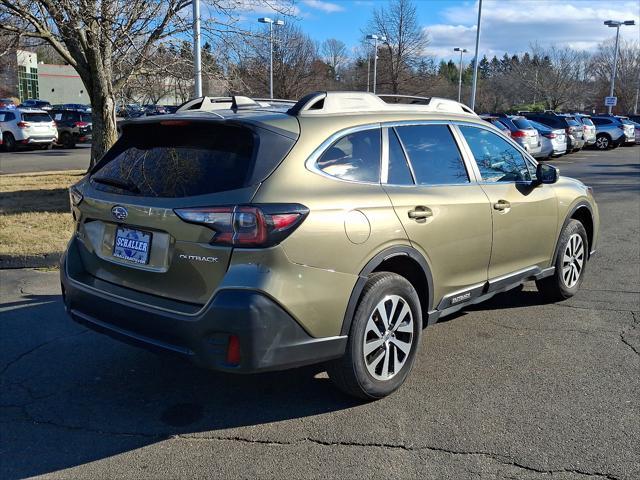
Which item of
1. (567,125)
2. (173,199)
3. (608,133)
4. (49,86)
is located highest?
(49,86)

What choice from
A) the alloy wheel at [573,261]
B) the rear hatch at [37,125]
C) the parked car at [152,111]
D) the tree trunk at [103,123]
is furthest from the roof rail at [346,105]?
the rear hatch at [37,125]

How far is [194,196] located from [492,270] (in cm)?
254

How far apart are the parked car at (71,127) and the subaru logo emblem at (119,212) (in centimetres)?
2900

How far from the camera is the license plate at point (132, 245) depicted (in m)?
3.53

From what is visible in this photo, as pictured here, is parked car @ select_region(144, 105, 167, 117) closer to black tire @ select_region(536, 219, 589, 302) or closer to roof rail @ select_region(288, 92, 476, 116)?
roof rail @ select_region(288, 92, 476, 116)

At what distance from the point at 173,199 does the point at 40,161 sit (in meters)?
21.2

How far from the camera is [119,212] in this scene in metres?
3.64

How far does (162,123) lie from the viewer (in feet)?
12.5

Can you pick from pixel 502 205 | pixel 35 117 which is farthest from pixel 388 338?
pixel 35 117

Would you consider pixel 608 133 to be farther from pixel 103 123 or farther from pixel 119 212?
pixel 119 212

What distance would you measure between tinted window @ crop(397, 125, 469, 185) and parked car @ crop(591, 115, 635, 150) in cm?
3075

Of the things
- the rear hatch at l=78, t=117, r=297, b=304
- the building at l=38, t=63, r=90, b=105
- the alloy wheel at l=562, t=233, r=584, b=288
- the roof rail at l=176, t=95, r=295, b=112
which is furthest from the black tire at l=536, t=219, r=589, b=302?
the building at l=38, t=63, r=90, b=105

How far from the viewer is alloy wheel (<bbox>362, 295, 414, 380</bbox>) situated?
378 cm

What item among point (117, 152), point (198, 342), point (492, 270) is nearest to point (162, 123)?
point (117, 152)
